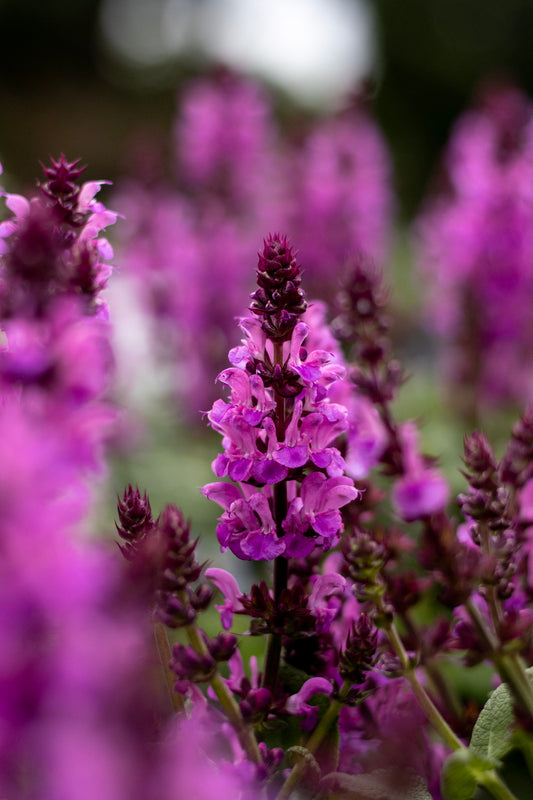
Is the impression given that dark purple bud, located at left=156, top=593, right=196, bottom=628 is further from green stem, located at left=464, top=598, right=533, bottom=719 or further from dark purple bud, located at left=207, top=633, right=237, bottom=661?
green stem, located at left=464, top=598, right=533, bottom=719

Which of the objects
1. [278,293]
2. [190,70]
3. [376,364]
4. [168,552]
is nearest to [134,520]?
[168,552]

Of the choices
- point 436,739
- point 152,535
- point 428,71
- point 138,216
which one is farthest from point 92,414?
point 428,71

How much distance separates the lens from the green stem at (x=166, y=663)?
483 mm

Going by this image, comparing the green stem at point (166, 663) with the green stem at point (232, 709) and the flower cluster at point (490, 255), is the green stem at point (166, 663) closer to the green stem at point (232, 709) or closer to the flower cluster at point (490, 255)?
the green stem at point (232, 709)

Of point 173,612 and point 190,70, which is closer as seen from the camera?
point 173,612

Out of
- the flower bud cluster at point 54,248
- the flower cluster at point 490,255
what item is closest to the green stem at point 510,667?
the flower bud cluster at point 54,248

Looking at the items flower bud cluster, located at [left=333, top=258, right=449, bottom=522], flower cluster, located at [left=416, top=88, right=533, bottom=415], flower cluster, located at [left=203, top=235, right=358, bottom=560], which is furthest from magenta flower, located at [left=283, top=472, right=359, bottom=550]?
flower cluster, located at [left=416, top=88, right=533, bottom=415]

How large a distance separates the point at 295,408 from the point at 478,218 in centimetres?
123

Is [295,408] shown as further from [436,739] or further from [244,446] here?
[436,739]

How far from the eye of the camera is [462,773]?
0.45 metres

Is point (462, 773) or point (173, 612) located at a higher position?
point (173, 612)

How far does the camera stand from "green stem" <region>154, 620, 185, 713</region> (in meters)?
0.48

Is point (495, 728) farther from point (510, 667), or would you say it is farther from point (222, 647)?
point (222, 647)

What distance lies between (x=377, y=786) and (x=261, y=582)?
14 centimetres
